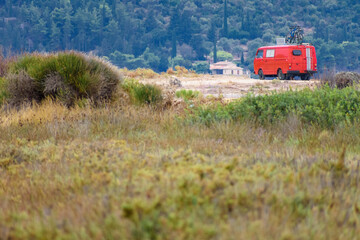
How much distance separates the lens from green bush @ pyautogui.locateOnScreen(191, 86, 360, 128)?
9.20 metres

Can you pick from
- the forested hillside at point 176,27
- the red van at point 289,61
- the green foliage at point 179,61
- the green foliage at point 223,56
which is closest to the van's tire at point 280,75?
the red van at point 289,61

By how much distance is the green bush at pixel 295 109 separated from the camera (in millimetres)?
9203

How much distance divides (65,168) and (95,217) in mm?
1997

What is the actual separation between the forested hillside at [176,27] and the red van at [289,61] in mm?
88959

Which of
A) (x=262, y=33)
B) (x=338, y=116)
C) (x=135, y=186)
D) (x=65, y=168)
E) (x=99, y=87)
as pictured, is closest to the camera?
(x=135, y=186)

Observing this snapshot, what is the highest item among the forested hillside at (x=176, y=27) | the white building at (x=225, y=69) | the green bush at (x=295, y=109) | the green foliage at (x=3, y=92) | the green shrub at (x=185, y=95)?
the forested hillside at (x=176, y=27)

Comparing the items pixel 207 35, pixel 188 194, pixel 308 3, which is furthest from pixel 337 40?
pixel 188 194

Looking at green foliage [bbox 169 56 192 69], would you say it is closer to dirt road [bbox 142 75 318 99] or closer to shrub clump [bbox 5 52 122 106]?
dirt road [bbox 142 75 318 99]

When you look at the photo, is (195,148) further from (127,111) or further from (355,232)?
(127,111)

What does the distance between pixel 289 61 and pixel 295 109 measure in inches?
767

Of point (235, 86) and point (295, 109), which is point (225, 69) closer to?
point (235, 86)

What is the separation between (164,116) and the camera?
10.0 m

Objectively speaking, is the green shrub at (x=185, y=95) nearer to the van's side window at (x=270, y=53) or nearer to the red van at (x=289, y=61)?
the red van at (x=289, y=61)

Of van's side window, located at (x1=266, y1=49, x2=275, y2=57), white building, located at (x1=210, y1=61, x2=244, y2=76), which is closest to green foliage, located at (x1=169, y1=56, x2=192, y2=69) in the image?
white building, located at (x1=210, y1=61, x2=244, y2=76)
